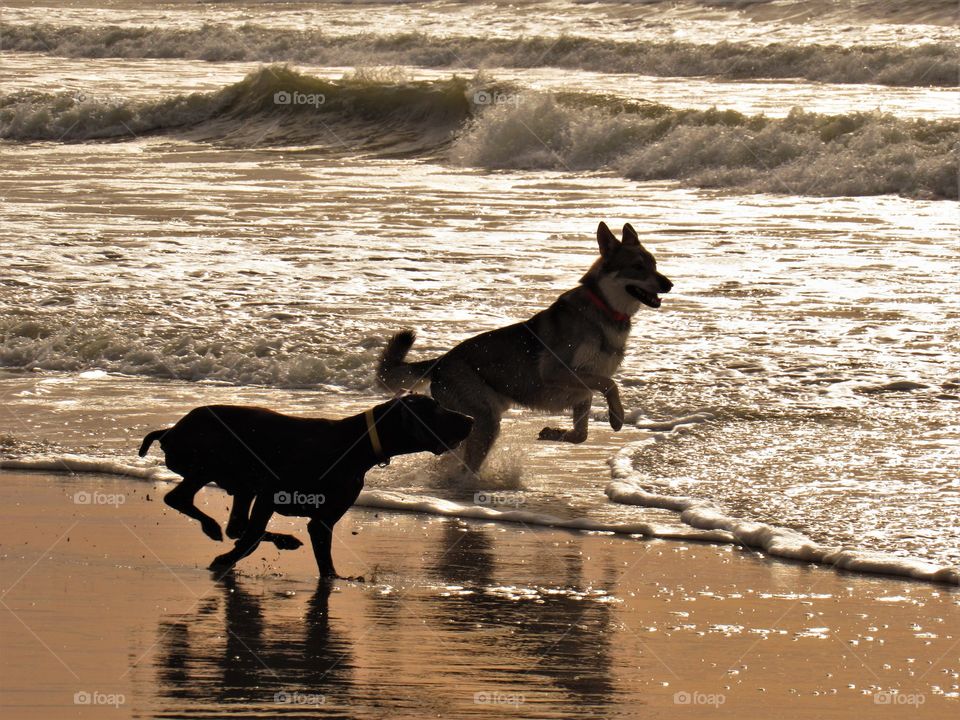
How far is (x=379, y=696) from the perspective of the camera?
4977mm

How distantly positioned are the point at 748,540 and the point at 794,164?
14956 mm

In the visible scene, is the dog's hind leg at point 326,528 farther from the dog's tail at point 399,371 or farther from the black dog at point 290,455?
the dog's tail at point 399,371

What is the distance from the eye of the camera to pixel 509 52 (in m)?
37.0

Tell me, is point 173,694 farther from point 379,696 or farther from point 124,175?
point 124,175

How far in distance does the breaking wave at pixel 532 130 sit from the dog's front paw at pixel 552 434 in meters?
12.1
